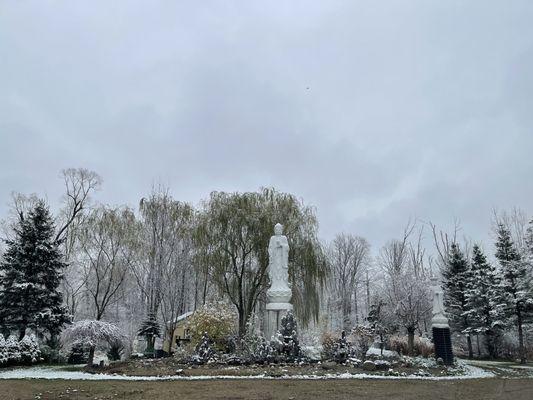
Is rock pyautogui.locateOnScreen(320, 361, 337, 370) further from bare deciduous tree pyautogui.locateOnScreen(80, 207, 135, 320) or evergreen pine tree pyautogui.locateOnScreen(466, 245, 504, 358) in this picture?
bare deciduous tree pyautogui.locateOnScreen(80, 207, 135, 320)

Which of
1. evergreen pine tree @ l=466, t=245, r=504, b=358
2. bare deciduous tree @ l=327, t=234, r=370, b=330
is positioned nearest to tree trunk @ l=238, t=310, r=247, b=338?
evergreen pine tree @ l=466, t=245, r=504, b=358

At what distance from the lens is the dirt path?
10172 mm

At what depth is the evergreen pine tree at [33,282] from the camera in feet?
65.1

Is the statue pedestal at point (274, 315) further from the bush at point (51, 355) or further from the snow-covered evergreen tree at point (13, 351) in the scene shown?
the snow-covered evergreen tree at point (13, 351)

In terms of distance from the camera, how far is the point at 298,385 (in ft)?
37.6

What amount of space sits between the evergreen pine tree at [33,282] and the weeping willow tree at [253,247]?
22.3ft

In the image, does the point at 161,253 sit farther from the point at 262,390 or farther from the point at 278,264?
the point at 262,390

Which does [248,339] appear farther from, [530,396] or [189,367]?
[530,396]

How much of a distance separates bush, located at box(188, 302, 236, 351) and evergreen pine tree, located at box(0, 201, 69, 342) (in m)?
5.95

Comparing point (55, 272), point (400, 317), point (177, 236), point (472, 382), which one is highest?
point (177, 236)

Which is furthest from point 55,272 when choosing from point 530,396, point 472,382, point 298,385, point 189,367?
point 530,396

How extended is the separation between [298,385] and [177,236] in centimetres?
1790

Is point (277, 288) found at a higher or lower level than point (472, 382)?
higher

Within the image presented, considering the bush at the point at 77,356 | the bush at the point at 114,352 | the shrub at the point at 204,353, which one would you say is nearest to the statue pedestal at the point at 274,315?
the shrub at the point at 204,353
